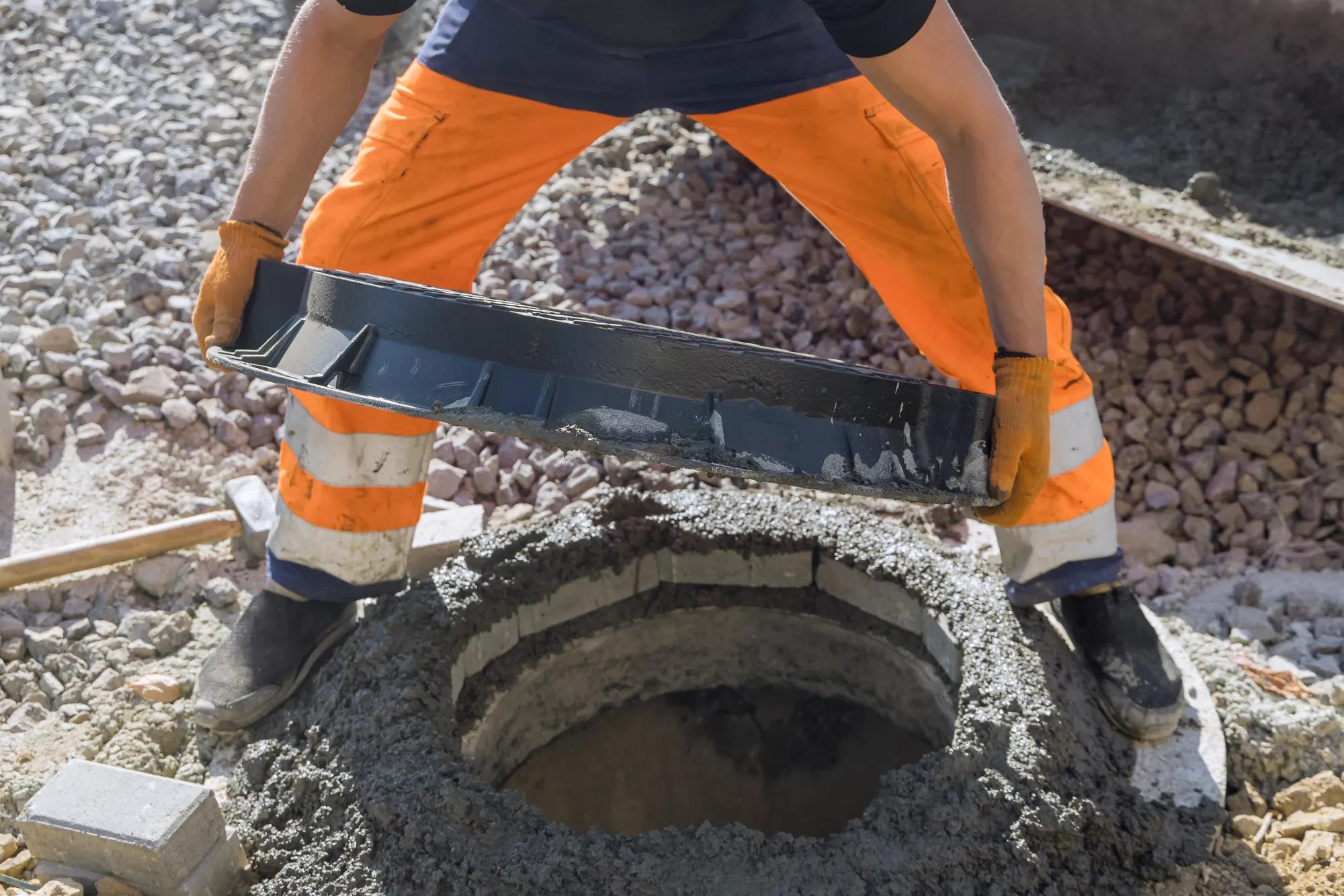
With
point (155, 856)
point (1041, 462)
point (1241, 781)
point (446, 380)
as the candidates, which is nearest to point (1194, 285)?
point (1241, 781)

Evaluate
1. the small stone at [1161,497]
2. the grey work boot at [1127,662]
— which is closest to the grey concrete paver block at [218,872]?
the grey work boot at [1127,662]

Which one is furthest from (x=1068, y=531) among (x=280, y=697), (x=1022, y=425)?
(x=280, y=697)

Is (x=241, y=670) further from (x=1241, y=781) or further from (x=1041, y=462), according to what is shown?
Result: (x=1241, y=781)

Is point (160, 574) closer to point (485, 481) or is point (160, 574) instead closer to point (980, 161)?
point (485, 481)

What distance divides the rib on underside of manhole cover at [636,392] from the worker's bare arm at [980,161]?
0.43 meters

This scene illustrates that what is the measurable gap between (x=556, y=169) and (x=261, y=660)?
A: 4.36 feet

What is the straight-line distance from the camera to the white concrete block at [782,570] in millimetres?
2879

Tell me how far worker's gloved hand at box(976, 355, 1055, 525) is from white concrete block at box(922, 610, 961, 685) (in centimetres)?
49

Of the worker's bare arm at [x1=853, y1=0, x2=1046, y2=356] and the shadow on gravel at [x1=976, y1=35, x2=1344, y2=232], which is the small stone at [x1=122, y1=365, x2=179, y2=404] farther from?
the shadow on gravel at [x1=976, y1=35, x2=1344, y2=232]

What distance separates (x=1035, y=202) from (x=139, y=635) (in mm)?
2502

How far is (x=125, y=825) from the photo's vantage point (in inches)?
83.3

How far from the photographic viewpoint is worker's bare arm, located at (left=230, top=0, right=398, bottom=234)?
7.54 ft

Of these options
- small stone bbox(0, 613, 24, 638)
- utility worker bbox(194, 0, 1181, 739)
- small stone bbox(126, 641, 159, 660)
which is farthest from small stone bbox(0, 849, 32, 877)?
small stone bbox(0, 613, 24, 638)

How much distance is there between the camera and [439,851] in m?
2.08
